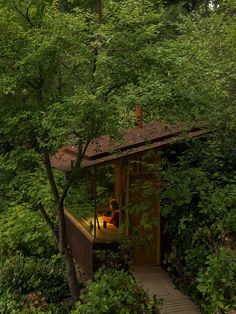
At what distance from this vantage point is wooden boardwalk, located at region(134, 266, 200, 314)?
28.2ft

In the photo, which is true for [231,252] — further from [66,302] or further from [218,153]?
[66,302]

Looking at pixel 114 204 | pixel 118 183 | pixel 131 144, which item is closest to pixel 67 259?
pixel 114 204

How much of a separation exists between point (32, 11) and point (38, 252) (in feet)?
24.7

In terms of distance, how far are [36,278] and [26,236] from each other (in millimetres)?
2205

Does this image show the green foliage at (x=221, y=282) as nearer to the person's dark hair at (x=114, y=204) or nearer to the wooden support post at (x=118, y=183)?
the wooden support post at (x=118, y=183)

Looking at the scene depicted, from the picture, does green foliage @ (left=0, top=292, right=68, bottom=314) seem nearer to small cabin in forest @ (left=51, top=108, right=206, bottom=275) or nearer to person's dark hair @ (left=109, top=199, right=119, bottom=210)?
small cabin in forest @ (left=51, top=108, right=206, bottom=275)

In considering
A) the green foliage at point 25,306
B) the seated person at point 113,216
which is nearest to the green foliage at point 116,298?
the green foliage at point 25,306

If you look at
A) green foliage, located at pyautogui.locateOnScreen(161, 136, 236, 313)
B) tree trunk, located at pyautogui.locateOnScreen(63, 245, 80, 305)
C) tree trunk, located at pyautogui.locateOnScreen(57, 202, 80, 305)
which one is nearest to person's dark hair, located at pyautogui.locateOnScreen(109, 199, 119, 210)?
green foliage, located at pyautogui.locateOnScreen(161, 136, 236, 313)

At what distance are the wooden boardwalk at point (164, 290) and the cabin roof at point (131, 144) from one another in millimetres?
3115

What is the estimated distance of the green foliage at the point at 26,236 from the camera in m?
13.1

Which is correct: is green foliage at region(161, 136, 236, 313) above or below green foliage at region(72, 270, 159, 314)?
above

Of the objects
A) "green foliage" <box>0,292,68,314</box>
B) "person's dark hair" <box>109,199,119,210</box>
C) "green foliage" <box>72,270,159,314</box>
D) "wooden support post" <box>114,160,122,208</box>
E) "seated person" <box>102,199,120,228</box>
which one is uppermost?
"wooden support post" <box>114,160,122,208</box>

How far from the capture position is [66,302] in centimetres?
1037

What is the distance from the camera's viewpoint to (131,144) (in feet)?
30.1
